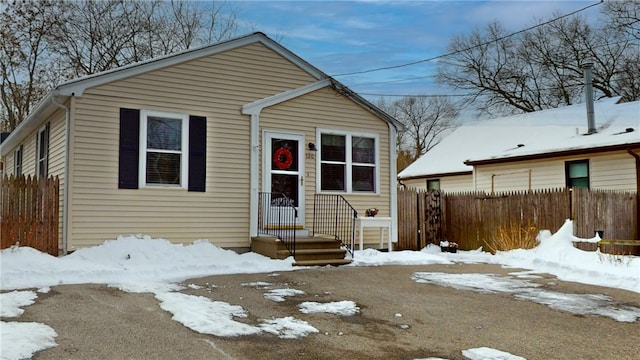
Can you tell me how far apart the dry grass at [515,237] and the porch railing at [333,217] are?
397 cm

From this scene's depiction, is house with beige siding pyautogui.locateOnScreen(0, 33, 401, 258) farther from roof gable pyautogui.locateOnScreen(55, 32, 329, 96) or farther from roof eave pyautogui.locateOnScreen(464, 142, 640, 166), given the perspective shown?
roof eave pyautogui.locateOnScreen(464, 142, 640, 166)

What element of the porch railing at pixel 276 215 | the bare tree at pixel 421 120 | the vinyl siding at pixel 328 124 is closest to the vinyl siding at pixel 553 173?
the vinyl siding at pixel 328 124

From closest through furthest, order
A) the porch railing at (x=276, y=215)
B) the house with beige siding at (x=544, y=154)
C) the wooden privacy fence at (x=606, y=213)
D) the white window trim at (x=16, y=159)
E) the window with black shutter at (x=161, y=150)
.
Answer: the window with black shutter at (x=161, y=150), the porch railing at (x=276, y=215), the wooden privacy fence at (x=606, y=213), the house with beige siding at (x=544, y=154), the white window trim at (x=16, y=159)

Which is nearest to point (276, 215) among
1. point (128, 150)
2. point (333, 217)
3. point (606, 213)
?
point (333, 217)

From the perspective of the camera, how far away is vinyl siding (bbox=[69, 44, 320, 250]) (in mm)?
9570

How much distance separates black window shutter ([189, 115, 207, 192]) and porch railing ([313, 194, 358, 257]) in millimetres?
2610

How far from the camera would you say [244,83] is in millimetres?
11250

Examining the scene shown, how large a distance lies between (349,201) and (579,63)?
2320 centimetres

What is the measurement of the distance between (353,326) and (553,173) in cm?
1352

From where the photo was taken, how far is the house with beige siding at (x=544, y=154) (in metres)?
15.0

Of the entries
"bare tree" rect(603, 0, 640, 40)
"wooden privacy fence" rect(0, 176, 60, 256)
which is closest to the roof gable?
"wooden privacy fence" rect(0, 176, 60, 256)

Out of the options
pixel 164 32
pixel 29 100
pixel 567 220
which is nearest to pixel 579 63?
pixel 567 220

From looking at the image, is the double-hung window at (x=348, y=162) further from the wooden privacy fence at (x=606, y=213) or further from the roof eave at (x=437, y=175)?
the roof eave at (x=437, y=175)

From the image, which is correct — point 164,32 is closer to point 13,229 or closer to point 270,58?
point 270,58
